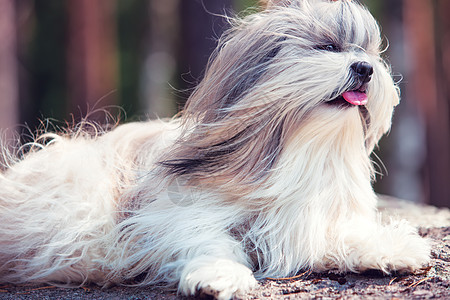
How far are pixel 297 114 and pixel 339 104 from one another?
19 cm

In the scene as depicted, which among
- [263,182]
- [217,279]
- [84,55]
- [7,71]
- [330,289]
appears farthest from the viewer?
[84,55]

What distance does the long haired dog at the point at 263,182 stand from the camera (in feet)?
7.33

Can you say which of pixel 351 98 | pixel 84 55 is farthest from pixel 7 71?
pixel 351 98

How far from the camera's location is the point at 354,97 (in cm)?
225

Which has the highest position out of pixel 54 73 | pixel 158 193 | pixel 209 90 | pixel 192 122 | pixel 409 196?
pixel 209 90

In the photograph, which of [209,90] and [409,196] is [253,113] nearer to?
[209,90]

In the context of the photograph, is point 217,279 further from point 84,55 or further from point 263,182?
point 84,55

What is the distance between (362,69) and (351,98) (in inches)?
5.1

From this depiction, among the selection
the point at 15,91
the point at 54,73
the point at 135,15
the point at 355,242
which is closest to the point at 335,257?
the point at 355,242

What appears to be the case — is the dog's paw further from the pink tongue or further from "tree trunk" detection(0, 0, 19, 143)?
"tree trunk" detection(0, 0, 19, 143)

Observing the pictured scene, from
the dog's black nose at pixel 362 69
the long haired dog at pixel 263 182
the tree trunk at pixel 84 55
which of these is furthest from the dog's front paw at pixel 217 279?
the tree trunk at pixel 84 55

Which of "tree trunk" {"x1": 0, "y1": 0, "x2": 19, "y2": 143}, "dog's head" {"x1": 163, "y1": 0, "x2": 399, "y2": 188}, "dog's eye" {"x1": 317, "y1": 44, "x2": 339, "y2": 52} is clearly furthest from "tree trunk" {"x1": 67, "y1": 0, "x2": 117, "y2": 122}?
"dog's eye" {"x1": 317, "y1": 44, "x2": 339, "y2": 52}

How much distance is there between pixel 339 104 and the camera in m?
2.25

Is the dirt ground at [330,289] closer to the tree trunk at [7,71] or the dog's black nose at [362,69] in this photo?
the dog's black nose at [362,69]
